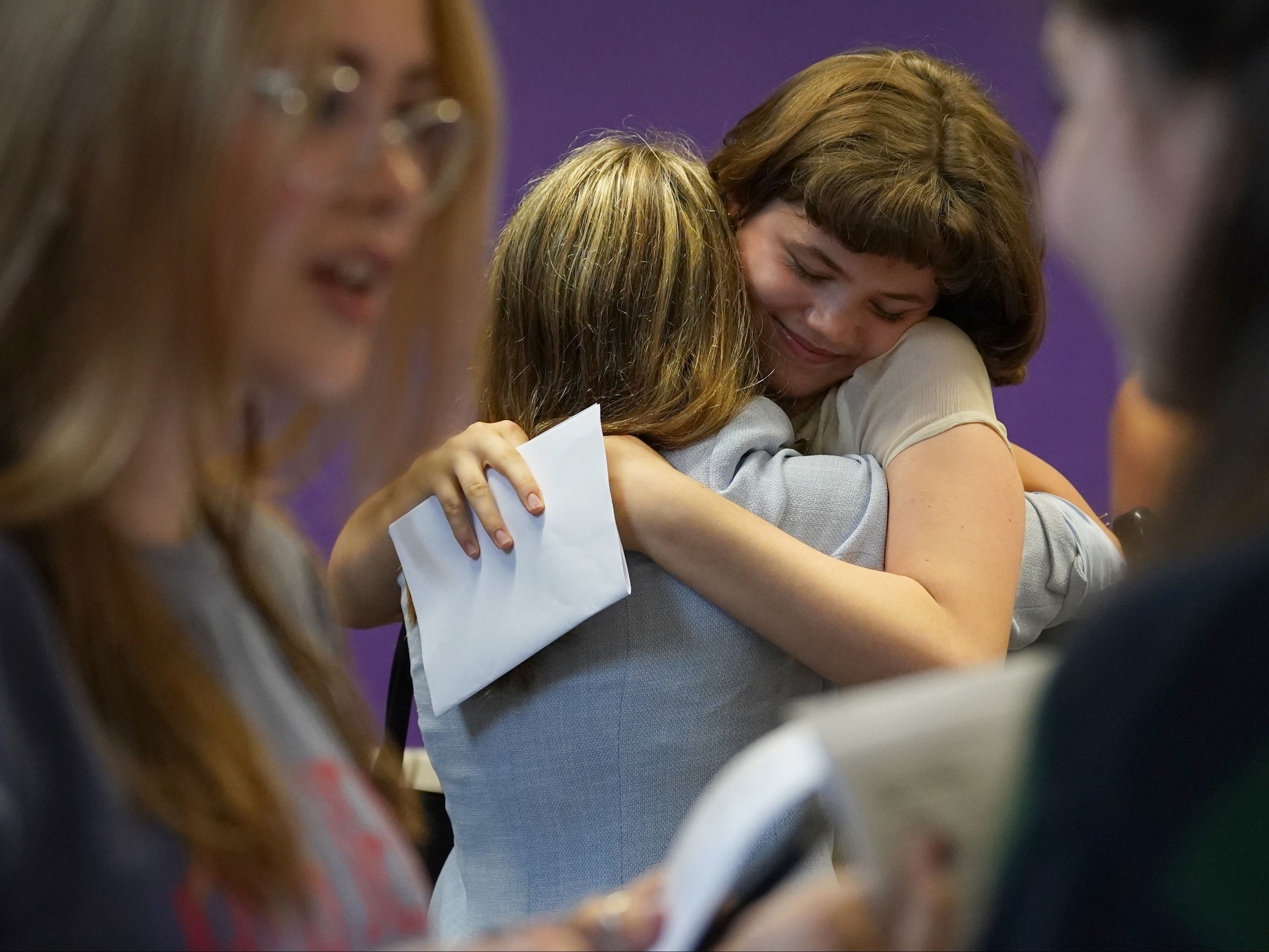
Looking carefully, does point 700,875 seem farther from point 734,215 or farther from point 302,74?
point 734,215

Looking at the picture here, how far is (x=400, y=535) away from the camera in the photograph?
126cm

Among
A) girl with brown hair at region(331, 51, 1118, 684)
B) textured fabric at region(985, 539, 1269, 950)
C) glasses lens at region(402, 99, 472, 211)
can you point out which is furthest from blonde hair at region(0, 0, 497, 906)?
girl with brown hair at region(331, 51, 1118, 684)

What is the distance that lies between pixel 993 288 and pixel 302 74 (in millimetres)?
938

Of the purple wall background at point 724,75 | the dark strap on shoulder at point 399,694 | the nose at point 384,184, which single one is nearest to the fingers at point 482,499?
the dark strap on shoulder at point 399,694

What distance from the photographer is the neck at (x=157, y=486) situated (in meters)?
0.60

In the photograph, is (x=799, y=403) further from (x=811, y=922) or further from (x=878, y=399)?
(x=811, y=922)

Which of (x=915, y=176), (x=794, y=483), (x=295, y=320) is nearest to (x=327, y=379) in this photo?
(x=295, y=320)

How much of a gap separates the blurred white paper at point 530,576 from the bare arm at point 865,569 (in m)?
0.04

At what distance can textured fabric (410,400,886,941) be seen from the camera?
1.15 metres

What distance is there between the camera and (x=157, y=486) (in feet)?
2.09

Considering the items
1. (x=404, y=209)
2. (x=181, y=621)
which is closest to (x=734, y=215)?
(x=404, y=209)

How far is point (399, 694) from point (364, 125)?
97cm

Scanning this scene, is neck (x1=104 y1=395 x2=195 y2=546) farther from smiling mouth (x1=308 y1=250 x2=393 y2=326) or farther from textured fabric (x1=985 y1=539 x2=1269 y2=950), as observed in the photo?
textured fabric (x1=985 y1=539 x2=1269 y2=950)

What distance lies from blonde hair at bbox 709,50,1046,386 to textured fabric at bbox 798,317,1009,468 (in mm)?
67
